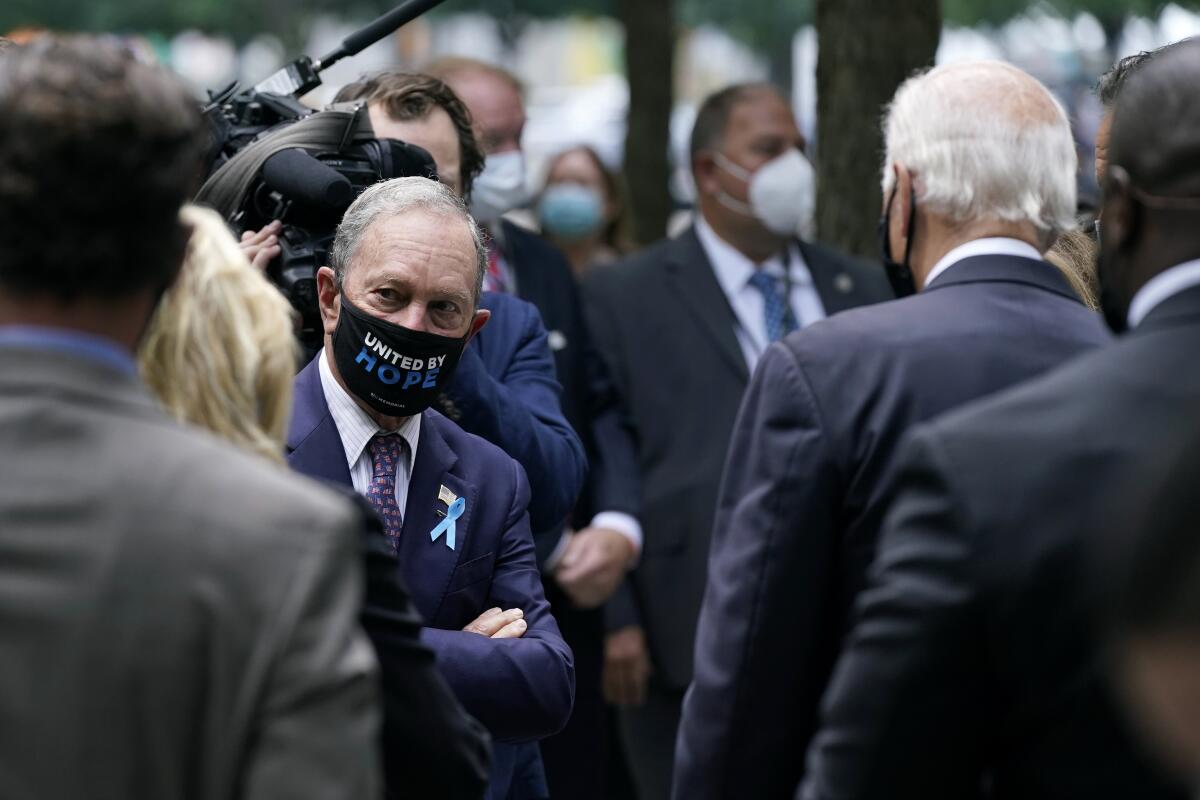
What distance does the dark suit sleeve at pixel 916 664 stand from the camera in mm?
2287

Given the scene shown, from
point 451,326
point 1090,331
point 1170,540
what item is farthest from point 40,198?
point 1090,331

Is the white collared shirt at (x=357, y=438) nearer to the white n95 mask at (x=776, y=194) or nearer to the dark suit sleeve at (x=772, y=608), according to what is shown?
the dark suit sleeve at (x=772, y=608)

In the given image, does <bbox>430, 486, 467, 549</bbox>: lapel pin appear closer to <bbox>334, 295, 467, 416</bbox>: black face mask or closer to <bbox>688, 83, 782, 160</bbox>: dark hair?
<bbox>334, 295, 467, 416</bbox>: black face mask

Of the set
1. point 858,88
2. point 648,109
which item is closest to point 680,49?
point 648,109

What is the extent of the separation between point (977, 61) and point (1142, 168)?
3.47 feet

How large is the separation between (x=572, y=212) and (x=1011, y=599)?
6.57 meters

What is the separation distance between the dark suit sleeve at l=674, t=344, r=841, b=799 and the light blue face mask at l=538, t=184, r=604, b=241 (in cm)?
559

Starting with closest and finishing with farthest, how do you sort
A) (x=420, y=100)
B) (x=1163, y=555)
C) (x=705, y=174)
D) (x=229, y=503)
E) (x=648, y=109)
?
(x=1163, y=555) < (x=229, y=503) < (x=420, y=100) < (x=705, y=174) < (x=648, y=109)

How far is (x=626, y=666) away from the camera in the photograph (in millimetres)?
5867

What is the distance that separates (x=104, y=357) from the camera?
2092mm

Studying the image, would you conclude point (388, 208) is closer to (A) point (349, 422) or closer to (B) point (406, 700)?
(A) point (349, 422)

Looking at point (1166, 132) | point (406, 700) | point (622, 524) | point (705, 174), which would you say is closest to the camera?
point (1166, 132)

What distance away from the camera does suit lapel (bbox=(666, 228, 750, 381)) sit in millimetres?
5953

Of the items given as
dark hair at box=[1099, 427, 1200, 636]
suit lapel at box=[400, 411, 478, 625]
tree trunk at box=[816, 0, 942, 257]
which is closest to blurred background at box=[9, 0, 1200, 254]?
tree trunk at box=[816, 0, 942, 257]
